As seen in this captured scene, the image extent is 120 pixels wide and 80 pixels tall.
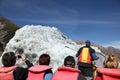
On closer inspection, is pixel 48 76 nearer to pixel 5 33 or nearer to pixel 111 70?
pixel 111 70

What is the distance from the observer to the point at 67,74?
25.6ft

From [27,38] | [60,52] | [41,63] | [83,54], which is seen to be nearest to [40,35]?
[27,38]

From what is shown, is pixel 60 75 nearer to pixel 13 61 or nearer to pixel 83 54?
pixel 13 61

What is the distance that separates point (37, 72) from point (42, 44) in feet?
40.9

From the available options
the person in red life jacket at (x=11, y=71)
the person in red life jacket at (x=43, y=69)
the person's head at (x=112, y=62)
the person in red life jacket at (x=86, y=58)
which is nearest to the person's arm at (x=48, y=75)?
the person in red life jacket at (x=43, y=69)

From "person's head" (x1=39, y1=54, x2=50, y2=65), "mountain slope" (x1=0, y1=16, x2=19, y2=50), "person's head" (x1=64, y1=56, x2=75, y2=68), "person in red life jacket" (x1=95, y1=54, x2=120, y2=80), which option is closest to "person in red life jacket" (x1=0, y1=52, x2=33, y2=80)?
"person's head" (x1=39, y1=54, x2=50, y2=65)

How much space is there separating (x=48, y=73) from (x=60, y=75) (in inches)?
15.4

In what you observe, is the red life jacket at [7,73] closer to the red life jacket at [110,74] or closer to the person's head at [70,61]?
the person's head at [70,61]

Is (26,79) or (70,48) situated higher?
(70,48)

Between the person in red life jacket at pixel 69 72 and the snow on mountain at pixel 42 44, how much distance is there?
11158 mm

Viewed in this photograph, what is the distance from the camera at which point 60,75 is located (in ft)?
26.1

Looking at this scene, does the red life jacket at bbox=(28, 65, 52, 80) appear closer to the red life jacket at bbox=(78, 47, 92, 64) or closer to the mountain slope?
the red life jacket at bbox=(78, 47, 92, 64)

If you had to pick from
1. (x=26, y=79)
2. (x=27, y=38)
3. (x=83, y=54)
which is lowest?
(x=26, y=79)

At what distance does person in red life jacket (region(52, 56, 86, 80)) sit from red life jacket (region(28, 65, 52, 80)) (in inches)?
13.2
